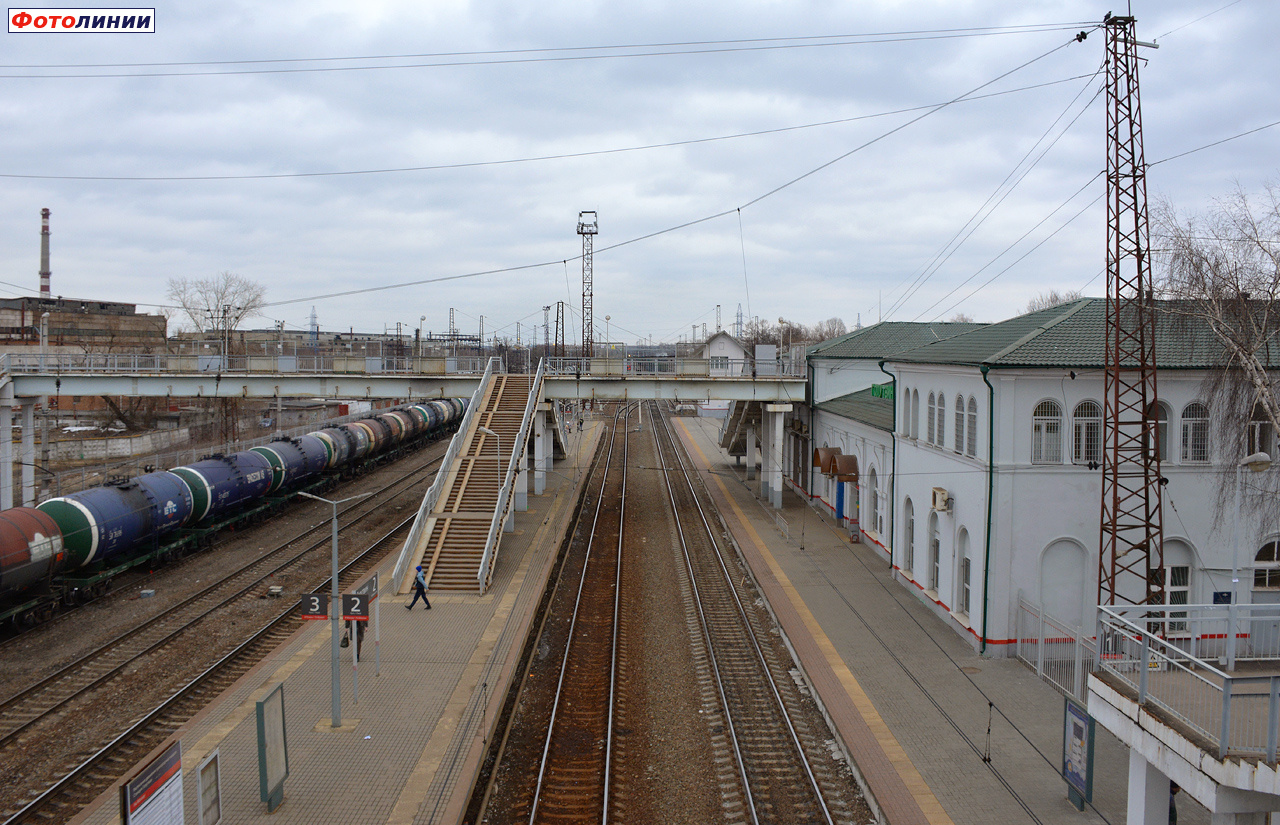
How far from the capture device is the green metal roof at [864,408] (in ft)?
87.4

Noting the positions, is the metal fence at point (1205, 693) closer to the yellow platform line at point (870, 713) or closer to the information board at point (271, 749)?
the yellow platform line at point (870, 713)

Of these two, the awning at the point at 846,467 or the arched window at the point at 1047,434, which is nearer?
the arched window at the point at 1047,434

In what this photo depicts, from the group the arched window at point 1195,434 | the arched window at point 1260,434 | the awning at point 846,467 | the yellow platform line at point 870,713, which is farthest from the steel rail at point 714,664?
the arched window at point 1260,434

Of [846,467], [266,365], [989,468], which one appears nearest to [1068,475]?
[989,468]

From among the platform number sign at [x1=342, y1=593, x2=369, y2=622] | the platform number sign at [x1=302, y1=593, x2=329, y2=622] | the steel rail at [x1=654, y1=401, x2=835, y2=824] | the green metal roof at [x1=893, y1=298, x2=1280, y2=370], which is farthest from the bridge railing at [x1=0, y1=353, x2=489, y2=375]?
the green metal roof at [x1=893, y1=298, x2=1280, y2=370]

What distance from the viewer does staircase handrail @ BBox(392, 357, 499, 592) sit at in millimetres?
23719

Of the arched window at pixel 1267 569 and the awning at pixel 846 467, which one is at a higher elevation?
the awning at pixel 846 467

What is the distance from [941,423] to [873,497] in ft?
28.4

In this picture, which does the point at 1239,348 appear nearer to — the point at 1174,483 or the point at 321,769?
the point at 1174,483

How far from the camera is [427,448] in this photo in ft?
203

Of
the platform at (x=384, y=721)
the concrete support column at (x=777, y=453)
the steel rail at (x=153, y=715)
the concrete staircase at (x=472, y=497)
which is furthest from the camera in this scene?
the concrete support column at (x=777, y=453)

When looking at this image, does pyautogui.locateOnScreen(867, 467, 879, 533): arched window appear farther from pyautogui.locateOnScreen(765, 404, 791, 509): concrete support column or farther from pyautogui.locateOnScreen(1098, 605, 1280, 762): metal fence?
pyautogui.locateOnScreen(1098, 605, 1280, 762): metal fence

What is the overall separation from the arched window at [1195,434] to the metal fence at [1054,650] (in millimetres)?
4734

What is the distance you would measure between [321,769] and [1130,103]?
1963 centimetres
